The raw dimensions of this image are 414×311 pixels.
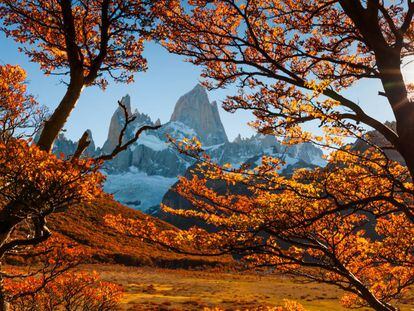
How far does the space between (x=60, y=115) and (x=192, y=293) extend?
37.2m

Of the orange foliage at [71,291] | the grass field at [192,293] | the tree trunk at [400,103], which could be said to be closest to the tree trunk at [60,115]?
the tree trunk at [400,103]

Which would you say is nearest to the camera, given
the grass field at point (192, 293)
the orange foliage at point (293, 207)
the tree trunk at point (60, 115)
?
the orange foliage at point (293, 207)

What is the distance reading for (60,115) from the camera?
716 cm

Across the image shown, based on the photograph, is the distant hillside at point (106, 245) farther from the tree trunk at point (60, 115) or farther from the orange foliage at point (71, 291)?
the tree trunk at point (60, 115)

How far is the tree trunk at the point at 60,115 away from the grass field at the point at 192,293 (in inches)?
998

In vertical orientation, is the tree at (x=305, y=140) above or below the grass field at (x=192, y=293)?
above

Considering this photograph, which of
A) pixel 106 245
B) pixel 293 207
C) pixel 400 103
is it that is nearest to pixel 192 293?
pixel 106 245

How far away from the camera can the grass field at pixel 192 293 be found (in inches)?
1308

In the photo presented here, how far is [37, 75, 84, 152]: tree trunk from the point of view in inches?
273

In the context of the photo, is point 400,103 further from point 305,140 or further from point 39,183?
point 39,183

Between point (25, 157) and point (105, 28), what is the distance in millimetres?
3113

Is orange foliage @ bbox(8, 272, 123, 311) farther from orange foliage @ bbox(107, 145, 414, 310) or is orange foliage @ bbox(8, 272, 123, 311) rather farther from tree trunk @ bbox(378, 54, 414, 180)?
tree trunk @ bbox(378, 54, 414, 180)

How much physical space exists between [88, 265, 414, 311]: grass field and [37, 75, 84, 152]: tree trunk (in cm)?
2535

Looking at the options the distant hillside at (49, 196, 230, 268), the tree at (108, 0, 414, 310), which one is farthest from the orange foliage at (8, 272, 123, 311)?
the distant hillside at (49, 196, 230, 268)
